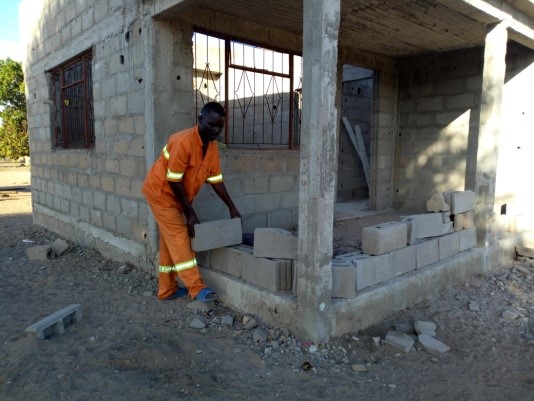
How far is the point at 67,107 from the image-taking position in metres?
7.00

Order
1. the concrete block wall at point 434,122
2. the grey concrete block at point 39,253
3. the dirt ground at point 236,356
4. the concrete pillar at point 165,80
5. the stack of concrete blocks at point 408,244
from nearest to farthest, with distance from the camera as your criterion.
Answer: the dirt ground at point 236,356 → the stack of concrete blocks at point 408,244 → the concrete pillar at point 165,80 → the grey concrete block at point 39,253 → the concrete block wall at point 434,122

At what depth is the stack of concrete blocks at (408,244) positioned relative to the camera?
11.9 ft

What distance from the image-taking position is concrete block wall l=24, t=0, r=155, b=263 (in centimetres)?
493

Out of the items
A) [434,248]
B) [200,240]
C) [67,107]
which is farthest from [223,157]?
[67,107]

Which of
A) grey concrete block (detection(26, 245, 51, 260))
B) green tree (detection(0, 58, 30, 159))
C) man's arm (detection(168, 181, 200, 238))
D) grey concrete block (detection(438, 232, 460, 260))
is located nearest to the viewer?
man's arm (detection(168, 181, 200, 238))

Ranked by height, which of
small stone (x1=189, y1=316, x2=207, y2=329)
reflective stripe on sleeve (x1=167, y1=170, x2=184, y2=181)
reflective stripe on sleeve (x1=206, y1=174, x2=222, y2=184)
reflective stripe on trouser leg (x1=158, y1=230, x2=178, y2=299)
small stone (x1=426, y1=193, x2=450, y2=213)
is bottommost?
small stone (x1=189, y1=316, x2=207, y2=329)

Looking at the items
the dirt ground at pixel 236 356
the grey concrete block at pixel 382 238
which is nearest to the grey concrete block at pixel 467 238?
the dirt ground at pixel 236 356

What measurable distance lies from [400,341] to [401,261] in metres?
0.89

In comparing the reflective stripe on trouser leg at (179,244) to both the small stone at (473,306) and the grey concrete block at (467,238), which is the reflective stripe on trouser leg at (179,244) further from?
the grey concrete block at (467,238)

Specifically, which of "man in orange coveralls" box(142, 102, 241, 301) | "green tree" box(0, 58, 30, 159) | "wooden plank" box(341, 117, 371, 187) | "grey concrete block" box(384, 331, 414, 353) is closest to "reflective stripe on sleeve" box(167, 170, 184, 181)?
"man in orange coveralls" box(142, 102, 241, 301)

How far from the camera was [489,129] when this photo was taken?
5082 millimetres

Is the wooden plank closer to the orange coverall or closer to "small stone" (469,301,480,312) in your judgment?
"small stone" (469,301,480,312)

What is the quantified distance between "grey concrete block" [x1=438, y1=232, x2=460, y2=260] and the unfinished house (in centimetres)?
2

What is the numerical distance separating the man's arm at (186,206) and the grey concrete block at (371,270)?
1.51 metres
